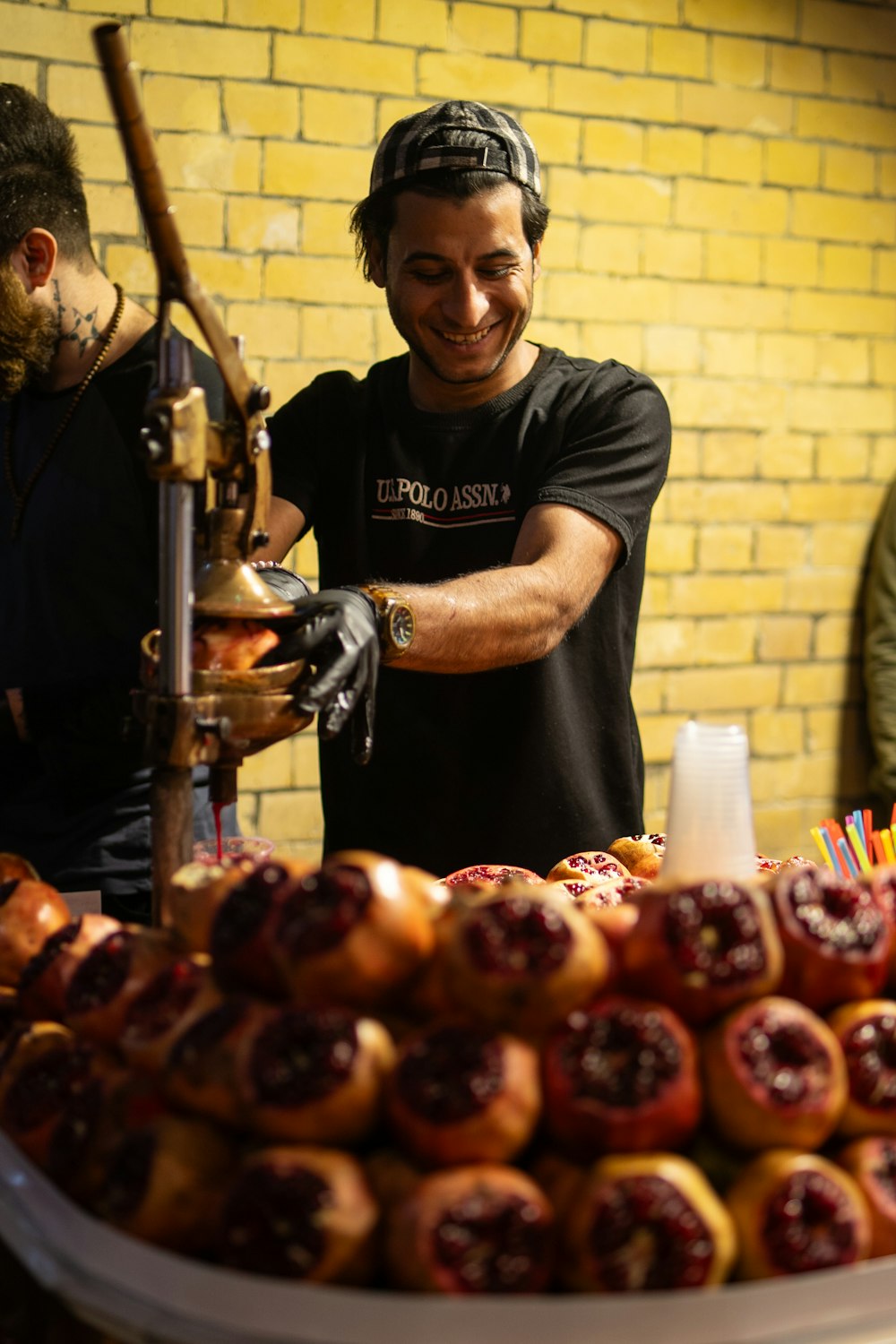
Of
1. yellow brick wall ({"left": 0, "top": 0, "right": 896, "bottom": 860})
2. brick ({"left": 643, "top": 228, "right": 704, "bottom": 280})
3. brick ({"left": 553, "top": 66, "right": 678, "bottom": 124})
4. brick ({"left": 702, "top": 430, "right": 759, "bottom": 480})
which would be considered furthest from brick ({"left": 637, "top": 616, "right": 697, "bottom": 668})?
brick ({"left": 553, "top": 66, "right": 678, "bottom": 124})

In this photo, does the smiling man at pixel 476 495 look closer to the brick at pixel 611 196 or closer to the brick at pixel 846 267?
the brick at pixel 611 196

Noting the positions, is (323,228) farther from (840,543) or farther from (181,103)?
(840,543)

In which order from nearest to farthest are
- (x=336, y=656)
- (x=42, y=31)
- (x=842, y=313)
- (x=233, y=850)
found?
1. (x=336, y=656)
2. (x=233, y=850)
3. (x=42, y=31)
4. (x=842, y=313)

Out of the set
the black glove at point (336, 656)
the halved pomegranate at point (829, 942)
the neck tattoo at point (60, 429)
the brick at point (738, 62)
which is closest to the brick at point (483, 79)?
the brick at point (738, 62)

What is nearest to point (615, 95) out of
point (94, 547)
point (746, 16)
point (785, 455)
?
point (746, 16)

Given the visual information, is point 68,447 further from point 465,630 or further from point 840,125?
point 840,125

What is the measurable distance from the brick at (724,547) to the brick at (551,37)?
1.33 m

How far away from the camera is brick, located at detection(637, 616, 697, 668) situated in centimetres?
377

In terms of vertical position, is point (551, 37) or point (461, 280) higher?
point (551, 37)

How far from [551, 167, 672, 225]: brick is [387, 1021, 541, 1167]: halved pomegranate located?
3.23 metres

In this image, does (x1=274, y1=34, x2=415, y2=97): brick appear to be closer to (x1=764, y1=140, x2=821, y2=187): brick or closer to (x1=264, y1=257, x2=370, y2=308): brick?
(x1=264, y1=257, x2=370, y2=308): brick

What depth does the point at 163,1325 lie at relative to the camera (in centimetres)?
63

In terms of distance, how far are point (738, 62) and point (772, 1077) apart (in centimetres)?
366

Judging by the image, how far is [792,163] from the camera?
3.82 metres
